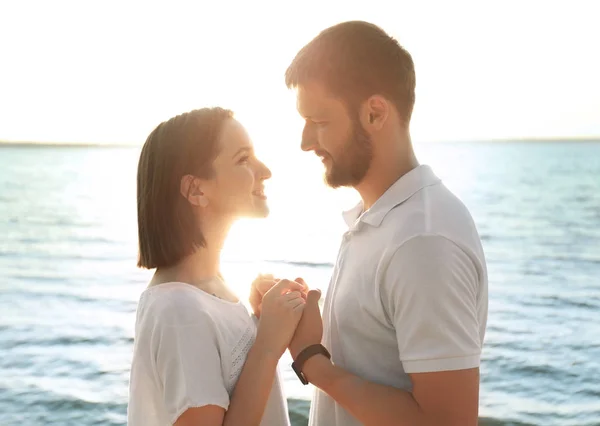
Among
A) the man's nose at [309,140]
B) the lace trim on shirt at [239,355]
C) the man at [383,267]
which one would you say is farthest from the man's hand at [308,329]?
the man's nose at [309,140]

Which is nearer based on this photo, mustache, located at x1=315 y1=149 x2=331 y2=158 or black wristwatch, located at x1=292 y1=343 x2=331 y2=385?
black wristwatch, located at x1=292 y1=343 x2=331 y2=385

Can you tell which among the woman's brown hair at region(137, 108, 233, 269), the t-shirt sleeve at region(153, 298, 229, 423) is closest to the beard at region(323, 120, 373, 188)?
the woman's brown hair at region(137, 108, 233, 269)

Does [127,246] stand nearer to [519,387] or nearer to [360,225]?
[519,387]

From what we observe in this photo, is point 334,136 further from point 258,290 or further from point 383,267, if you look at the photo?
point 258,290

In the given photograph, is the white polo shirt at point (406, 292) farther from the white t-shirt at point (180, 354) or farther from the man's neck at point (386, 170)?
the white t-shirt at point (180, 354)

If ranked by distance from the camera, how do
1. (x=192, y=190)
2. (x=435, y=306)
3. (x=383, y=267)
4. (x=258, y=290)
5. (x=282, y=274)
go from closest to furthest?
(x=435, y=306) < (x=383, y=267) < (x=192, y=190) < (x=258, y=290) < (x=282, y=274)

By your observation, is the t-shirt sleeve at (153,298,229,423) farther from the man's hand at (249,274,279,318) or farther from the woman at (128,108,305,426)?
the man's hand at (249,274,279,318)

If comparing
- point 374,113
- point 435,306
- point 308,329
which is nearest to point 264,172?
point 374,113

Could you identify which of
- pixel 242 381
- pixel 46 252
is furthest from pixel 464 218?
pixel 46 252

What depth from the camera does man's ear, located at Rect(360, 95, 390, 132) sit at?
250cm

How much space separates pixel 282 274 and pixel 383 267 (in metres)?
13.4

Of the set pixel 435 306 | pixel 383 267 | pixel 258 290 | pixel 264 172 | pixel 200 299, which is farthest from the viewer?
pixel 258 290

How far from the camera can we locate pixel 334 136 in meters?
2.55

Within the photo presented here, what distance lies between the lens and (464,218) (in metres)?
2.31
